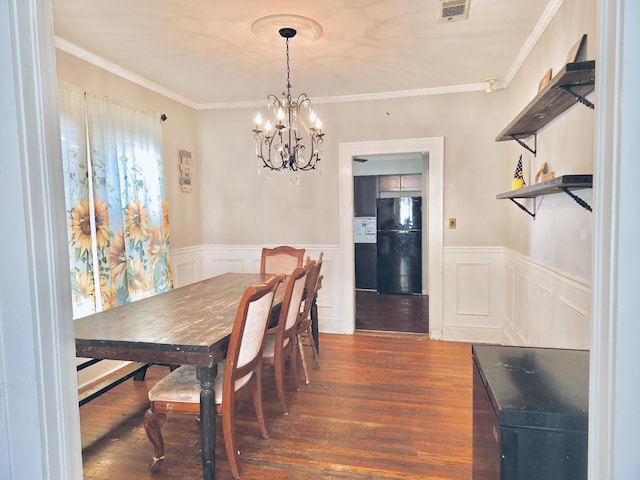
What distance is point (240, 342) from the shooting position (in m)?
1.91

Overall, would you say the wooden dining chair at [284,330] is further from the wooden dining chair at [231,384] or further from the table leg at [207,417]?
the table leg at [207,417]

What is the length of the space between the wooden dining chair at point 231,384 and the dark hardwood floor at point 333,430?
199mm

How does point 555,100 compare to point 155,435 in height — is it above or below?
above

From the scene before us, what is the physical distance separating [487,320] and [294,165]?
255cm

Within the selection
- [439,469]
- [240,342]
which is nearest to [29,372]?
[240,342]

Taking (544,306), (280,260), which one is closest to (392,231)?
(280,260)

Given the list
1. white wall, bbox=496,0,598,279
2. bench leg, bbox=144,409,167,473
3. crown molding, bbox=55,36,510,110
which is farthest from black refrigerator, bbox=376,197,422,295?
bench leg, bbox=144,409,167,473

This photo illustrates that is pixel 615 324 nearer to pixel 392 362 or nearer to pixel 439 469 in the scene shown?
pixel 439 469

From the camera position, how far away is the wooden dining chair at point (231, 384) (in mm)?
1884

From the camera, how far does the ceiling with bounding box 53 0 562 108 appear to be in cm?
235

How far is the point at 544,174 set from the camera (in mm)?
2506

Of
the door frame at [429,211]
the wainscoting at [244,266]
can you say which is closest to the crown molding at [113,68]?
the wainscoting at [244,266]

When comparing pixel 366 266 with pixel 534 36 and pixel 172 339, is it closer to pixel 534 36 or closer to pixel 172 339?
pixel 534 36

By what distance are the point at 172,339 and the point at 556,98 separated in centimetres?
220
